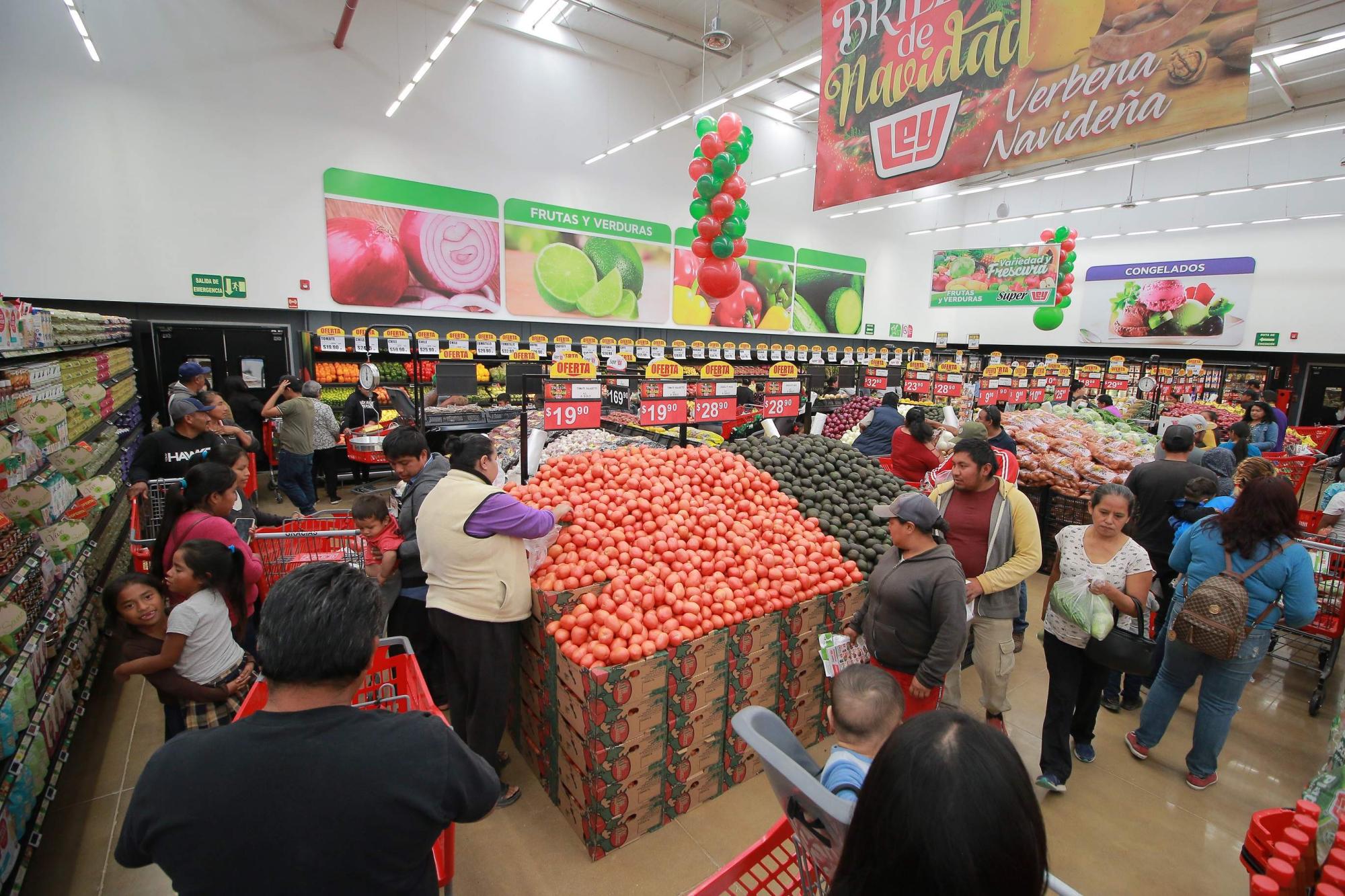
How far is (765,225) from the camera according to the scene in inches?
596

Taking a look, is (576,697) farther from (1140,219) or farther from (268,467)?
(1140,219)

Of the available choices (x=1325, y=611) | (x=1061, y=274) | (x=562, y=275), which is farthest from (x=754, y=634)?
(x=1061, y=274)

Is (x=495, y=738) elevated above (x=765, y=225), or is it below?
below

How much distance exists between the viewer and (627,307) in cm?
1288

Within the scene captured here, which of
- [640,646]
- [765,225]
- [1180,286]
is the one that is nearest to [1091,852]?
[640,646]

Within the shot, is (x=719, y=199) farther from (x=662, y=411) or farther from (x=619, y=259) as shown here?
(x=619, y=259)

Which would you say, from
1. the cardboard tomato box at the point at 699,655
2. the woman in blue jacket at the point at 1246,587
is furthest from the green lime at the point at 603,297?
the woman in blue jacket at the point at 1246,587

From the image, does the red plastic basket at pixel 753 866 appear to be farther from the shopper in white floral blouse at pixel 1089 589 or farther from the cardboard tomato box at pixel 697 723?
the shopper in white floral blouse at pixel 1089 589

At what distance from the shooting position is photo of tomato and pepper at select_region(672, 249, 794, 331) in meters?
13.7

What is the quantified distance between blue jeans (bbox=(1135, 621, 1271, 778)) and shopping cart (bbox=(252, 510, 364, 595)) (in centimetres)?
441

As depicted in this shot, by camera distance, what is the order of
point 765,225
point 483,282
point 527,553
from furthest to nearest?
point 765,225, point 483,282, point 527,553

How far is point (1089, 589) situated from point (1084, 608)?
8cm

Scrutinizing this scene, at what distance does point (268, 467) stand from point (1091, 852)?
10.7 meters

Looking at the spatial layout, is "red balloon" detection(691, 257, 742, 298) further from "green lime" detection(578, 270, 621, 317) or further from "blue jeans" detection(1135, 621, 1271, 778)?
"blue jeans" detection(1135, 621, 1271, 778)
